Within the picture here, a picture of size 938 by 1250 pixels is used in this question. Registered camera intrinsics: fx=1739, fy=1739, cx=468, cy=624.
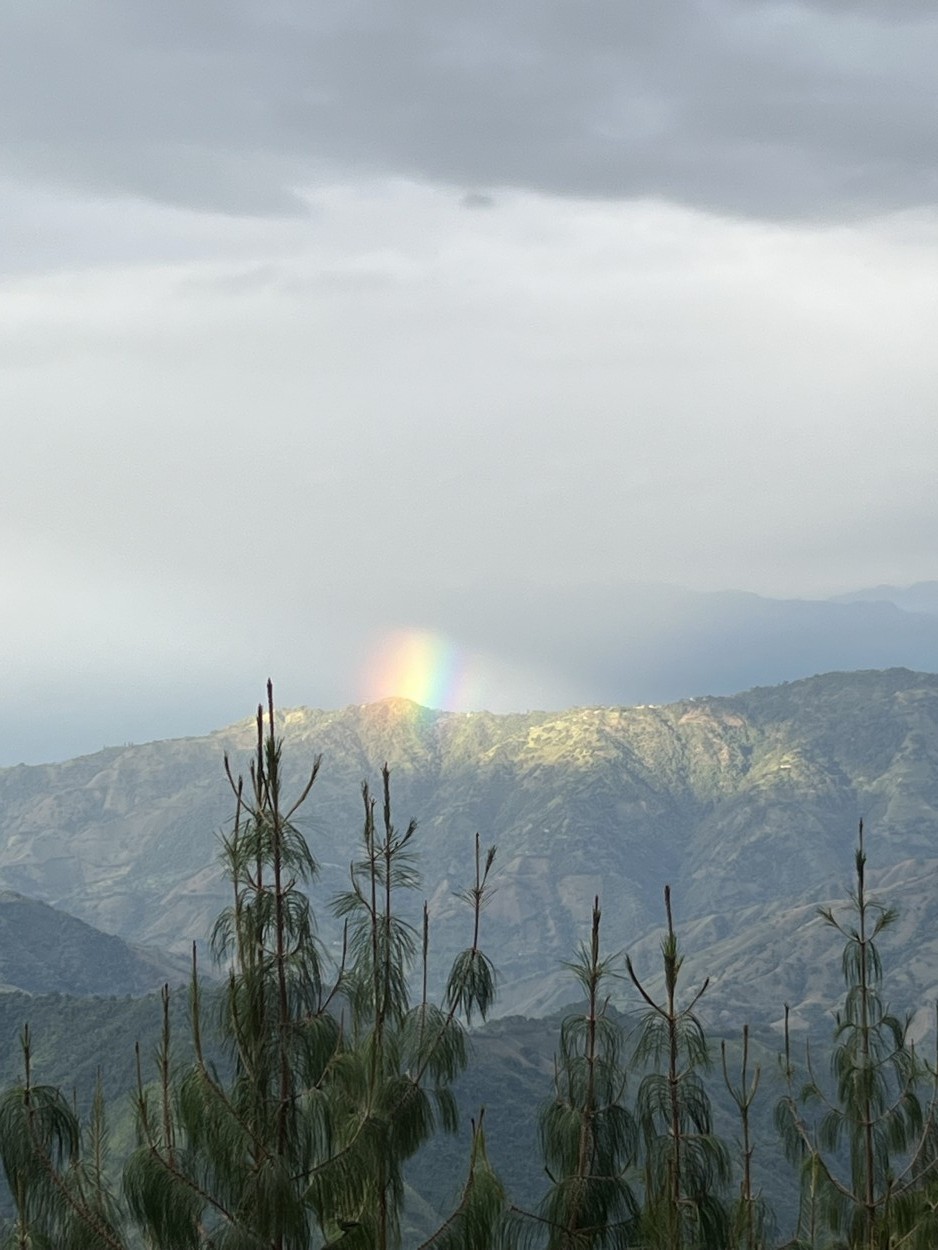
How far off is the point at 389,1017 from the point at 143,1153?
22.8ft

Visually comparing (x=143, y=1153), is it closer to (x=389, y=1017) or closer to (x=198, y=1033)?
(x=198, y=1033)

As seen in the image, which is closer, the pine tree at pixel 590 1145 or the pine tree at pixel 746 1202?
the pine tree at pixel 746 1202

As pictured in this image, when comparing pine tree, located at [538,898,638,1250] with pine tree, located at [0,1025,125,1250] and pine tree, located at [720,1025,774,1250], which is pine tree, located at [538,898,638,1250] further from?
pine tree, located at [0,1025,125,1250]

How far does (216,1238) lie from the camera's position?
28406 millimetres

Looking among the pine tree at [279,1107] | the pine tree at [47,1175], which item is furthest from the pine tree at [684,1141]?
the pine tree at [47,1175]

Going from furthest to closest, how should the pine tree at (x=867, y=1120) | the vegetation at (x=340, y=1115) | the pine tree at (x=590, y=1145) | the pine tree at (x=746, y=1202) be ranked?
the pine tree at (x=867, y=1120) < the pine tree at (x=590, y=1145) < the pine tree at (x=746, y=1202) < the vegetation at (x=340, y=1115)

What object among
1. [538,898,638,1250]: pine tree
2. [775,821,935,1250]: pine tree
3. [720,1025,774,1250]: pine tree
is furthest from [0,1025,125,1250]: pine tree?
[775,821,935,1250]: pine tree

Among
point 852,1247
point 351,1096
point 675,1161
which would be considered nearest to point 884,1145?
point 852,1247

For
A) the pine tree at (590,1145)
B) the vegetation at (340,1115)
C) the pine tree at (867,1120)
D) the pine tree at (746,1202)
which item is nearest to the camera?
the vegetation at (340,1115)

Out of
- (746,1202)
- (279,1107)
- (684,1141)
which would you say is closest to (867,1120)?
(746,1202)

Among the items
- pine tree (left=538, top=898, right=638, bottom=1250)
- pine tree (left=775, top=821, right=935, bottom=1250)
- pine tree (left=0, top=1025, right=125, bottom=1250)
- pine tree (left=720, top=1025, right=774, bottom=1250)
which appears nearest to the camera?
pine tree (left=0, top=1025, right=125, bottom=1250)

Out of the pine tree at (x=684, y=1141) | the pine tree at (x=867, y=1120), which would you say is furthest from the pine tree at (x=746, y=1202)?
the pine tree at (x=867, y=1120)

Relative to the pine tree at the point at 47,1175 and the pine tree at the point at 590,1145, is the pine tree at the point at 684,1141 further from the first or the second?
the pine tree at the point at 47,1175

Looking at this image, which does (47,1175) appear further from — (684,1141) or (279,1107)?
(684,1141)
